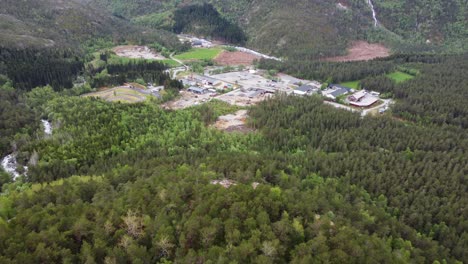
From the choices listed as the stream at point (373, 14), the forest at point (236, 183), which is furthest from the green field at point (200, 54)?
the stream at point (373, 14)

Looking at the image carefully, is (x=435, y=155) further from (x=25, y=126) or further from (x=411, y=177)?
(x=25, y=126)

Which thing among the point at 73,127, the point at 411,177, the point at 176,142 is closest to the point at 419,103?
the point at 411,177

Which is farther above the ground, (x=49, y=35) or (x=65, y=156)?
(x=49, y=35)

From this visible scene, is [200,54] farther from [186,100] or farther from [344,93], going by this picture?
[344,93]

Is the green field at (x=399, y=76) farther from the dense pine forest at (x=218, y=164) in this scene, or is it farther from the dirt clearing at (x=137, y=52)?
the dirt clearing at (x=137, y=52)

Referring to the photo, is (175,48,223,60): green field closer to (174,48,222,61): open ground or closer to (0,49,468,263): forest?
(174,48,222,61): open ground
